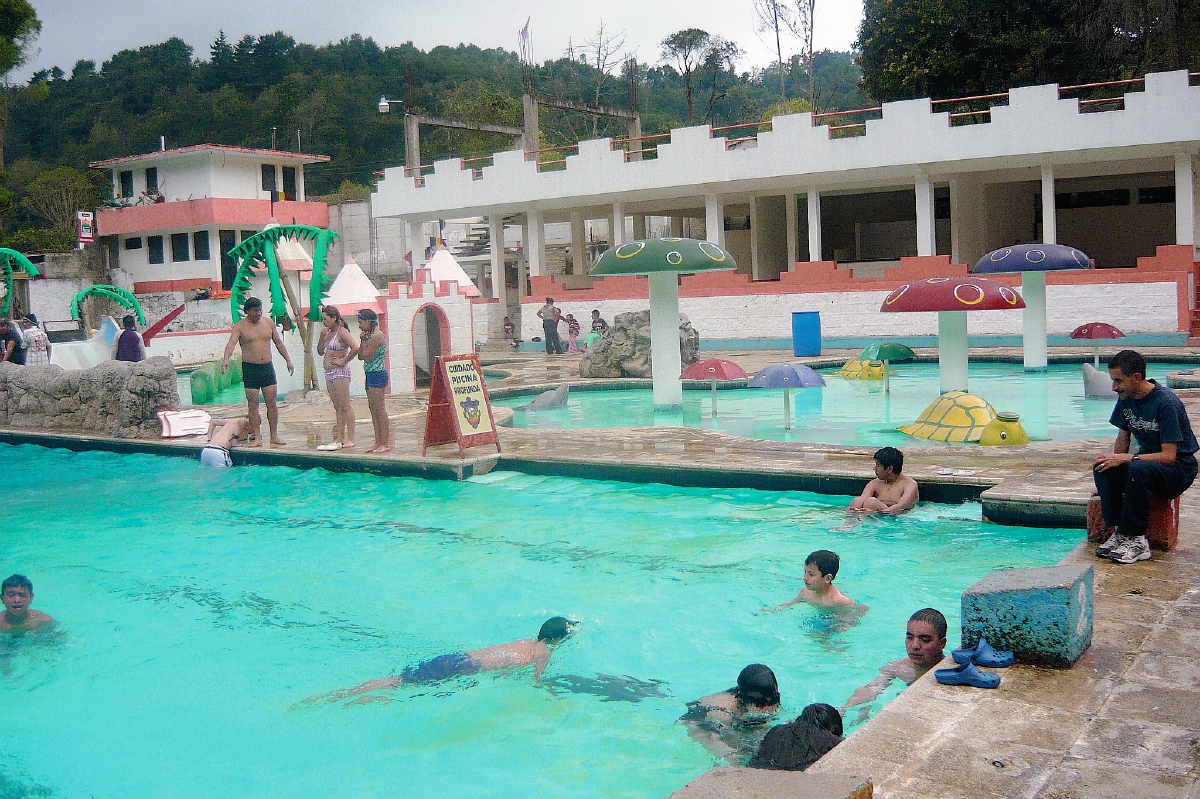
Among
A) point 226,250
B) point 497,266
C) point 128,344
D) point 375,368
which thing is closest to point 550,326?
point 497,266

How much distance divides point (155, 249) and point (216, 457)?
3423cm

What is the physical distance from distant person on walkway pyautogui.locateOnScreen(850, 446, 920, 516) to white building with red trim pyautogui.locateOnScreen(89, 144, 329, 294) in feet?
122

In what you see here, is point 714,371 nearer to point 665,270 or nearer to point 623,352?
point 665,270

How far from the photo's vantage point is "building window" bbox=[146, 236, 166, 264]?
42.7m

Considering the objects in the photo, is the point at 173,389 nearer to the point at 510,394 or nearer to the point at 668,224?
the point at 510,394

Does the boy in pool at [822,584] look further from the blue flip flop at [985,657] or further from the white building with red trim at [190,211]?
the white building with red trim at [190,211]

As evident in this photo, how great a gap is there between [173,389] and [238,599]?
290 inches

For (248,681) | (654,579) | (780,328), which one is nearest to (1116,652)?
(654,579)

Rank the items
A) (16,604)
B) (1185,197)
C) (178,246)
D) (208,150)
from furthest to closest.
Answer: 1. (178,246)
2. (208,150)
3. (1185,197)
4. (16,604)

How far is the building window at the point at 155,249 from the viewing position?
4266 cm

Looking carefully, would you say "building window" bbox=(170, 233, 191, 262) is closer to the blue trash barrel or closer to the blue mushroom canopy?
the blue trash barrel

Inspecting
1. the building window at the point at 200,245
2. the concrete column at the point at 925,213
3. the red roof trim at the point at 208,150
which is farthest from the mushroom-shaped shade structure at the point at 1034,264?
the building window at the point at 200,245

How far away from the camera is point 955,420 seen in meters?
10.8

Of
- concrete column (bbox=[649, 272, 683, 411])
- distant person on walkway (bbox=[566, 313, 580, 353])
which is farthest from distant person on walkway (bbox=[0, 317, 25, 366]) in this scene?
distant person on walkway (bbox=[566, 313, 580, 353])
